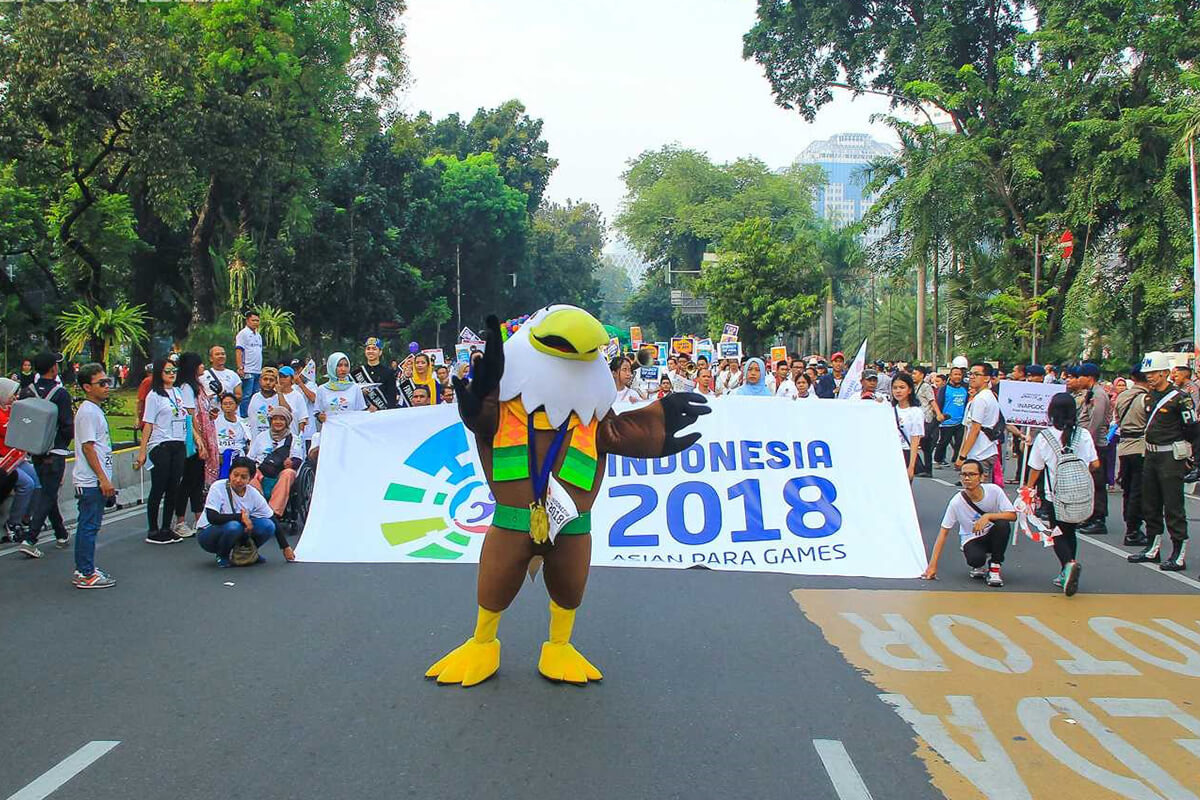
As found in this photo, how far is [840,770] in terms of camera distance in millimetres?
4355

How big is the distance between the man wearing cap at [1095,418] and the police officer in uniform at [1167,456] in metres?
1.34

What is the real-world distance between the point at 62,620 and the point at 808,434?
5493 millimetres

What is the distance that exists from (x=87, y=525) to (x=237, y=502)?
1.19 m

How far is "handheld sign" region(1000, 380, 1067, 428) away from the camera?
10.2 m

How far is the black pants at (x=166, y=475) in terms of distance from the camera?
9.50 meters

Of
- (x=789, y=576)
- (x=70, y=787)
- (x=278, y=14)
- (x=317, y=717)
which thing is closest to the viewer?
(x=70, y=787)

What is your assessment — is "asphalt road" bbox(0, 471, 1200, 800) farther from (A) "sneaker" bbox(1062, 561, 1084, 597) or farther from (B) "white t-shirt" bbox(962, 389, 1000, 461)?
(B) "white t-shirt" bbox(962, 389, 1000, 461)

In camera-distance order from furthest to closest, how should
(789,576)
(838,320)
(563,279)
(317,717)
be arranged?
(838,320)
(563,279)
(789,576)
(317,717)

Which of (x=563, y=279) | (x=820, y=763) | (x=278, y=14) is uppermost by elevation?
(x=278, y=14)

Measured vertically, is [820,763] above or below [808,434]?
below

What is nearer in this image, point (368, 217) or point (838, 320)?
point (368, 217)

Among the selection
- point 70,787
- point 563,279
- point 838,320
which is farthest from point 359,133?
point 838,320

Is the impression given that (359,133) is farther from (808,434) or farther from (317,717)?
(317,717)

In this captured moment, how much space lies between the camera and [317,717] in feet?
16.1
